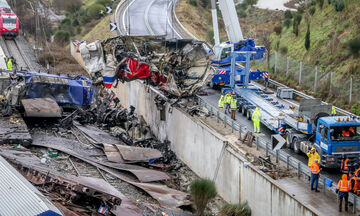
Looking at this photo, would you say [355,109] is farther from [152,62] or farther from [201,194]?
[201,194]

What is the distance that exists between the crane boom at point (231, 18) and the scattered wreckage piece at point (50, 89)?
32.7 feet

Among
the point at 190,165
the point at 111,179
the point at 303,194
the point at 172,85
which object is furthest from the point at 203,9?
the point at 303,194

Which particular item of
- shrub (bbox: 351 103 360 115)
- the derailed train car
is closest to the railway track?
the derailed train car

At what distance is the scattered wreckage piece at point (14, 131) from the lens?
76.9ft

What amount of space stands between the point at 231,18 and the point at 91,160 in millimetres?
14855

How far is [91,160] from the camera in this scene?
23328mm

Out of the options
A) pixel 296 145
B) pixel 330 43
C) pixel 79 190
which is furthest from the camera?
pixel 330 43

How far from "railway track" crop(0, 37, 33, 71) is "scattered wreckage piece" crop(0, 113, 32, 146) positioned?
20.6m

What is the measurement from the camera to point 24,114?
27016 millimetres

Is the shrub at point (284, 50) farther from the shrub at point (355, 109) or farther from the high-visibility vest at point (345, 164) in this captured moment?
the high-visibility vest at point (345, 164)

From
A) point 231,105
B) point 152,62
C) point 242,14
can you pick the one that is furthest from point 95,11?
point 231,105

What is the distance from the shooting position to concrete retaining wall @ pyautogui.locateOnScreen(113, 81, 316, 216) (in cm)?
1767

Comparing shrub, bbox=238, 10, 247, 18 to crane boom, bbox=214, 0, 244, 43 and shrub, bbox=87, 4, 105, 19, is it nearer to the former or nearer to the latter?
shrub, bbox=87, 4, 105, 19

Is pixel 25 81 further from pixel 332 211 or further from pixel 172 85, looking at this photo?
pixel 332 211
